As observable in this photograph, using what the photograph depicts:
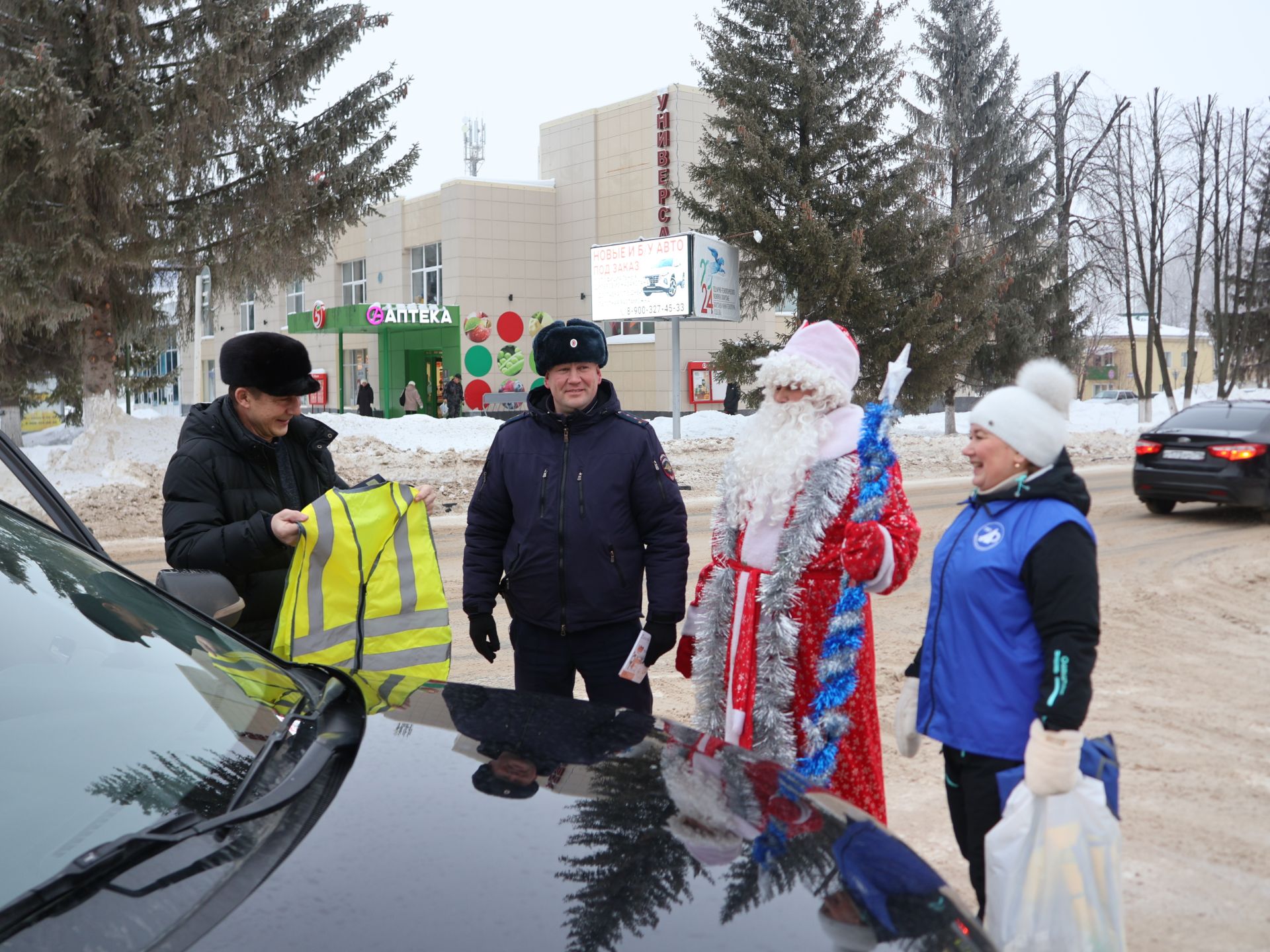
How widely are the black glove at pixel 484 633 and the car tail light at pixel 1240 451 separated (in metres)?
10.5

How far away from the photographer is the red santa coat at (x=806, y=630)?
10.7ft

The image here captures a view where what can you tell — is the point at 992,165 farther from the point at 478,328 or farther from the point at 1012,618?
the point at 1012,618

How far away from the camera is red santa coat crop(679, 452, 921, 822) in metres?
3.25

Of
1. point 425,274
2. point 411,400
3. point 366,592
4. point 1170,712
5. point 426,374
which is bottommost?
point 1170,712

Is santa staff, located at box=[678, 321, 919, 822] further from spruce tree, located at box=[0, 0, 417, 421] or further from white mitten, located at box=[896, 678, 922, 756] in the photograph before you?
spruce tree, located at box=[0, 0, 417, 421]

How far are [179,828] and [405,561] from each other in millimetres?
1777

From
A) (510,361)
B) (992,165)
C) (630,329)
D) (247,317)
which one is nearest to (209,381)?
(247,317)

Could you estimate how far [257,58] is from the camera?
656 inches

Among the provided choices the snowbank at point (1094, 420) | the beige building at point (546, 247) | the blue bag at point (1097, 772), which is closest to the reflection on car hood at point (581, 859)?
the blue bag at point (1097, 772)

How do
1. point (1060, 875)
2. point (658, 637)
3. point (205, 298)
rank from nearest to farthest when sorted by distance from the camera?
point (1060, 875)
point (658, 637)
point (205, 298)

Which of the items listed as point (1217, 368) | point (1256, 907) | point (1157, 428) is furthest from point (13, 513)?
point (1217, 368)

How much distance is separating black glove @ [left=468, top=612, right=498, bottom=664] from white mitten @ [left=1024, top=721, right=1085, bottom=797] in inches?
75.9

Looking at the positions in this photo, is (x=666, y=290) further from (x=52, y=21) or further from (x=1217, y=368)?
(x=1217, y=368)

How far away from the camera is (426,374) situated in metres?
45.9
